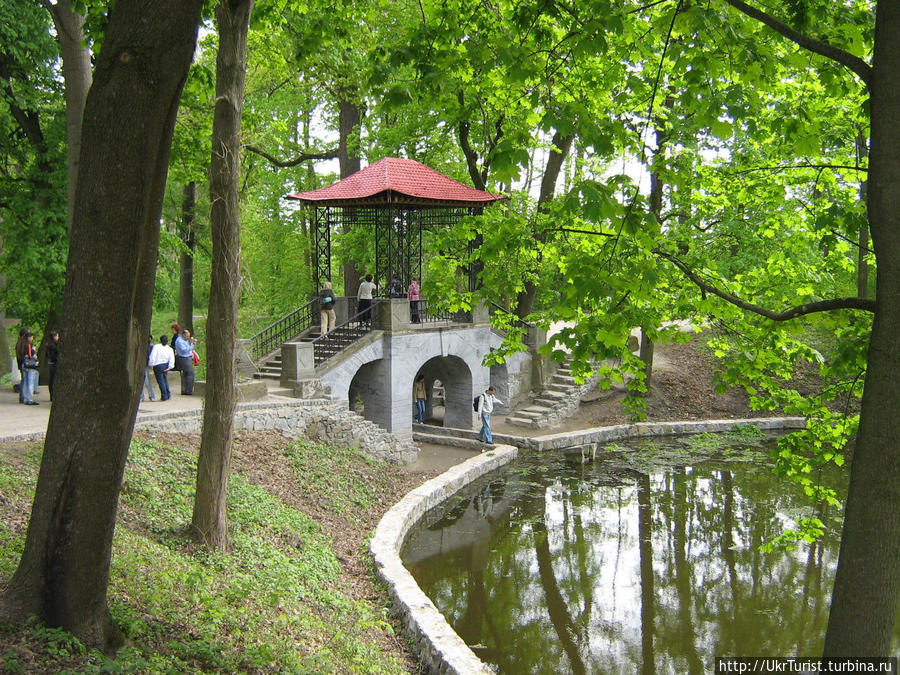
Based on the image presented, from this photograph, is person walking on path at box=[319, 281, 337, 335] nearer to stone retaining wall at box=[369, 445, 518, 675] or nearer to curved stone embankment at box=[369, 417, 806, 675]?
curved stone embankment at box=[369, 417, 806, 675]

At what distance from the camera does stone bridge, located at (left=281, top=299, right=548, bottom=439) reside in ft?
54.0

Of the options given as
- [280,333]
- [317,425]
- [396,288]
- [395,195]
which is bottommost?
[317,425]

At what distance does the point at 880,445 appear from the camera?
3756mm

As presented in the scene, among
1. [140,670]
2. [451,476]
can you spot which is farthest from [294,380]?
[140,670]

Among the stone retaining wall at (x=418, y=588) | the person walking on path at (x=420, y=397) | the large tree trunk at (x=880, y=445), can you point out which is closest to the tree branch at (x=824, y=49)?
the large tree trunk at (x=880, y=445)

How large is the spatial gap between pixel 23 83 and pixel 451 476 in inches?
477

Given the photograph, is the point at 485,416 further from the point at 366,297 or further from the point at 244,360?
the point at 244,360

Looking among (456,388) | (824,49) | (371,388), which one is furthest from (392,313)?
(824,49)

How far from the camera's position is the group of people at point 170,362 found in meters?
14.4

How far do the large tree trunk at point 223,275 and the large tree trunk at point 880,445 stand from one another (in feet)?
21.0

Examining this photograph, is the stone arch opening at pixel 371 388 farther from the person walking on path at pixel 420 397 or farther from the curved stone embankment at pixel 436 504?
the person walking on path at pixel 420 397

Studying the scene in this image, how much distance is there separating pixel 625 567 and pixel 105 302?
984 cm

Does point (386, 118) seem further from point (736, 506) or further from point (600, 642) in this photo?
point (600, 642)

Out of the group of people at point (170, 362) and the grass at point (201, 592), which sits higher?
the group of people at point (170, 362)
